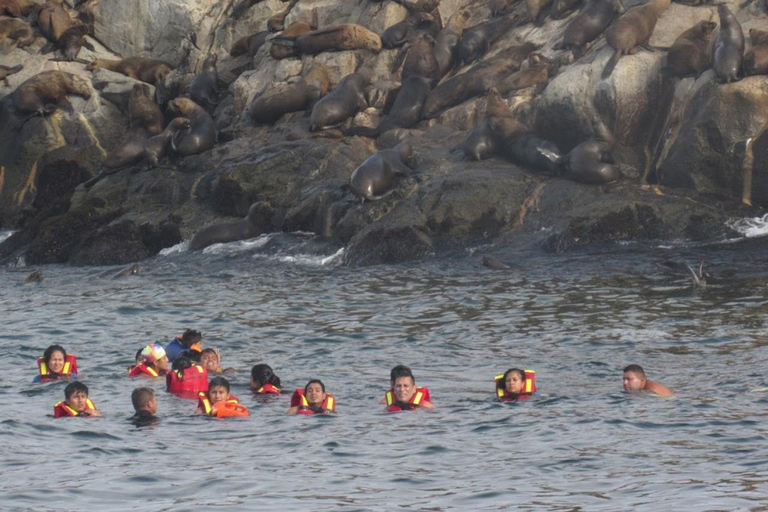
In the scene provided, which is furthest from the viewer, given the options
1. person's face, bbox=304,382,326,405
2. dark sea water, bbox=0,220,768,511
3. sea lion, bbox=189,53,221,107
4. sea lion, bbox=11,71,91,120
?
sea lion, bbox=189,53,221,107

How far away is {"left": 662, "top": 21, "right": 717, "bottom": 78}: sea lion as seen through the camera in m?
22.1

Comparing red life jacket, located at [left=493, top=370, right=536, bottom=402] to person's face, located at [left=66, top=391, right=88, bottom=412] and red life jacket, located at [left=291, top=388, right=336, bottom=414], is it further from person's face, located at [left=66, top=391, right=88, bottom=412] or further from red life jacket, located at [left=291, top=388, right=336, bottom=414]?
person's face, located at [left=66, top=391, right=88, bottom=412]

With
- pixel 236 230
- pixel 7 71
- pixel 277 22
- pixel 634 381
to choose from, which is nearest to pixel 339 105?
pixel 236 230

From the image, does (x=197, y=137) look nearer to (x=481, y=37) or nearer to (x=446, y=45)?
(x=446, y=45)

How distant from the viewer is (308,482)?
10406mm

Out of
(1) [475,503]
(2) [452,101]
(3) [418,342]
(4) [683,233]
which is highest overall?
(2) [452,101]

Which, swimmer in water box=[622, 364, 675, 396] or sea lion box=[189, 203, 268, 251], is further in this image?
sea lion box=[189, 203, 268, 251]

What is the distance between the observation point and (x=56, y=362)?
14703mm

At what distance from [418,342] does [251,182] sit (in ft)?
29.2

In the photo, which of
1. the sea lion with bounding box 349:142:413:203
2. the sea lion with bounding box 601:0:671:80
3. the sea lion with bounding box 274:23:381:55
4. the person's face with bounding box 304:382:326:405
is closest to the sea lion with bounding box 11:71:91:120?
the sea lion with bounding box 274:23:381:55

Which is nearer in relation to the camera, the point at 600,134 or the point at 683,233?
the point at 683,233

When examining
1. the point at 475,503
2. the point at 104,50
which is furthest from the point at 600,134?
the point at 104,50

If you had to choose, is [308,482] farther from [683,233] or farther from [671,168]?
[671,168]

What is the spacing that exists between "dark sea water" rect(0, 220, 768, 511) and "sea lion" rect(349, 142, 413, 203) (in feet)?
4.26
